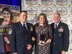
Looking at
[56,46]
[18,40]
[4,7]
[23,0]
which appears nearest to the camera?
[18,40]

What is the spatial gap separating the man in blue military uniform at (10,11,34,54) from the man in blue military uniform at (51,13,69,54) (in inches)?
18.7

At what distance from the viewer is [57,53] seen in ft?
13.7

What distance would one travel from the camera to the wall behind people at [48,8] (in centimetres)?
487

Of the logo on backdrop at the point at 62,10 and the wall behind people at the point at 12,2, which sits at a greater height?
the wall behind people at the point at 12,2

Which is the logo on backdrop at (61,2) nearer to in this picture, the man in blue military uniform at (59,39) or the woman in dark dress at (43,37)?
the man in blue military uniform at (59,39)

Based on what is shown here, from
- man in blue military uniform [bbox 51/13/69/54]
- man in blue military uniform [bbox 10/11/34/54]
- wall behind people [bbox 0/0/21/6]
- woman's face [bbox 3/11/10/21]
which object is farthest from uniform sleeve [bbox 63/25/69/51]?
wall behind people [bbox 0/0/21/6]

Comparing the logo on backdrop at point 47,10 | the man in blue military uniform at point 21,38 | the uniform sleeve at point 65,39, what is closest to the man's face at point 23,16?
the man in blue military uniform at point 21,38

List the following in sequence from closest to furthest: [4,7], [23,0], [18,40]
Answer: [18,40] < [4,7] < [23,0]

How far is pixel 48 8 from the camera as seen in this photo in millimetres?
4992

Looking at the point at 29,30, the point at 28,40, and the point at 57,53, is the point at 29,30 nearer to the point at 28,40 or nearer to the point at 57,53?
the point at 28,40

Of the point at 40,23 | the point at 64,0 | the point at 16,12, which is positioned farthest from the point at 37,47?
the point at 64,0

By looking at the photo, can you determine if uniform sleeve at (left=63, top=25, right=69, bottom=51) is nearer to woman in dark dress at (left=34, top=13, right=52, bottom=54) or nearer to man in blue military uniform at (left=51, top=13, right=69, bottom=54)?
man in blue military uniform at (left=51, top=13, right=69, bottom=54)

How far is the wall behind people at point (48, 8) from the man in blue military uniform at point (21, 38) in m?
0.95

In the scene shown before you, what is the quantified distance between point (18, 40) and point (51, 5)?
145cm
